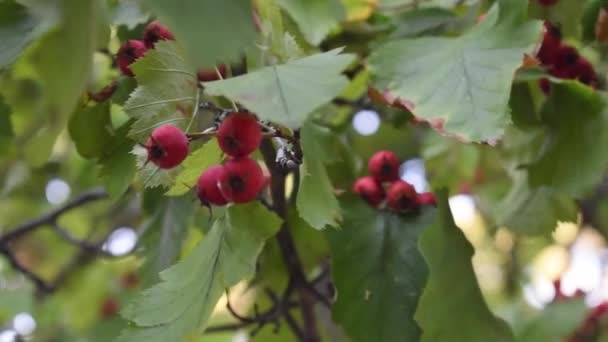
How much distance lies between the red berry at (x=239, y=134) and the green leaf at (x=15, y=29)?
16 centimetres

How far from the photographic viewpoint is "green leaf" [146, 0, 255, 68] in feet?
1.16

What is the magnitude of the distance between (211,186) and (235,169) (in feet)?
0.10

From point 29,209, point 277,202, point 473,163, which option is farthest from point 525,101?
point 29,209

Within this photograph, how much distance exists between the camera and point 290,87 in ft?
1.51

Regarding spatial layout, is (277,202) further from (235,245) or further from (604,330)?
(604,330)

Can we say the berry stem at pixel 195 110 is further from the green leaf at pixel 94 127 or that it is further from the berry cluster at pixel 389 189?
the berry cluster at pixel 389 189

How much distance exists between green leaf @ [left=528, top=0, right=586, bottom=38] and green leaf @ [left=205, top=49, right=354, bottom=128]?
0.39 metres

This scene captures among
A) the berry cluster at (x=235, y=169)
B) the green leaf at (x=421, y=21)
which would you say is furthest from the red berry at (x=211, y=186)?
the green leaf at (x=421, y=21)

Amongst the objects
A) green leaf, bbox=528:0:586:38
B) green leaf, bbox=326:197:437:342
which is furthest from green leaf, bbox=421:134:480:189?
green leaf, bbox=326:197:437:342

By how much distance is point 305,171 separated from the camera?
56 centimetres

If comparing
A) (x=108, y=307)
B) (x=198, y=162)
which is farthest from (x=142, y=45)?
(x=108, y=307)

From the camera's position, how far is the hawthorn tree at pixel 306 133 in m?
0.46

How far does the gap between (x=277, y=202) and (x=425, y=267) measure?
0.48 feet

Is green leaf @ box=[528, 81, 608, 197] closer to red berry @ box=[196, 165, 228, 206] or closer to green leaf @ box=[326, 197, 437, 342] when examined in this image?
green leaf @ box=[326, 197, 437, 342]
